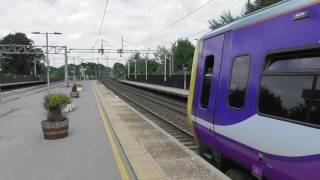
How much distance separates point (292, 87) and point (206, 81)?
2932mm

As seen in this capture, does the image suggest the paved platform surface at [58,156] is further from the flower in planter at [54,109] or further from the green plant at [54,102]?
the green plant at [54,102]

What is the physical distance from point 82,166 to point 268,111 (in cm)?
444

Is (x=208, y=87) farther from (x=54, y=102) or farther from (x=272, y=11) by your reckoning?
(x=54, y=102)

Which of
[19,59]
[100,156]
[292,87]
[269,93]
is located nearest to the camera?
[292,87]

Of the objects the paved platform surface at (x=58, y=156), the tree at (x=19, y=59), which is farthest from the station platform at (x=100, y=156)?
the tree at (x=19, y=59)

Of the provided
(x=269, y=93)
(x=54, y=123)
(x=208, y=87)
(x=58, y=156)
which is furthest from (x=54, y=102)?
(x=269, y=93)

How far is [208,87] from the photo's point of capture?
6.76 meters

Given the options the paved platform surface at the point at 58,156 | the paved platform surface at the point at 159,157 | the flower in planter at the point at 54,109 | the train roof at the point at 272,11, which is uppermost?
the train roof at the point at 272,11

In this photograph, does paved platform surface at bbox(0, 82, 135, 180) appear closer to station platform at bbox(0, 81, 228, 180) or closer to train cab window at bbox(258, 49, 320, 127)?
station platform at bbox(0, 81, 228, 180)

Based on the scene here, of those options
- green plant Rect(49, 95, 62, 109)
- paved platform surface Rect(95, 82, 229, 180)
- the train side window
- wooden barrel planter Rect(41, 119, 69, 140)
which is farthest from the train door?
green plant Rect(49, 95, 62, 109)

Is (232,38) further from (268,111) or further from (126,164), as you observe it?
(126,164)

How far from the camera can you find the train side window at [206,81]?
6727 mm

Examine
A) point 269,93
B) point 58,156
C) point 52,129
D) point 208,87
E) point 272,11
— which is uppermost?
point 272,11

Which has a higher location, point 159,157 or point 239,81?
point 239,81
